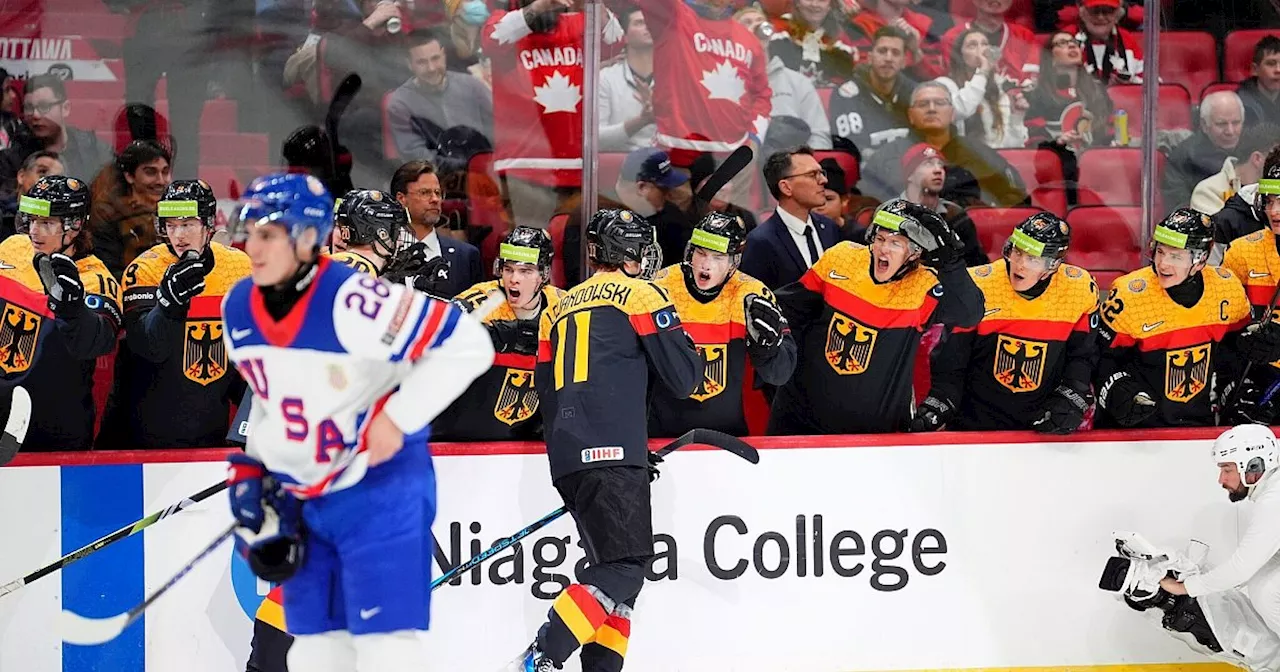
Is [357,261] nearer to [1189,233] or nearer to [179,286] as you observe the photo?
[179,286]

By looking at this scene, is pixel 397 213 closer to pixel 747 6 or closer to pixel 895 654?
pixel 747 6

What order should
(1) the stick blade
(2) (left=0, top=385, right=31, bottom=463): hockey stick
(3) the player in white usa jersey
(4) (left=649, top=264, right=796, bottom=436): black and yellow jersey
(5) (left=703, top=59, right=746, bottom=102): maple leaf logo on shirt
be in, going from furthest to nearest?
(5) (left=703, top=59, right=746, bottom=102): maple leaf logo on shirt, (4) (left=649, top=264, right=796, bottom=436): black and yellow jersey, (2) (left=0, top=385, right=31, bottom=463): hockey stick, (1) the stick blade, (3) the player in white usa jersey

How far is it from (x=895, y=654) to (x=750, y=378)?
→ 3.41ft

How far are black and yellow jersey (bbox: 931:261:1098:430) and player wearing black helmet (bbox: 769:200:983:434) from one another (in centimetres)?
14

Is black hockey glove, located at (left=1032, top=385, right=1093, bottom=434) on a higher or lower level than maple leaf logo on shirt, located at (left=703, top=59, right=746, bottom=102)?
lower

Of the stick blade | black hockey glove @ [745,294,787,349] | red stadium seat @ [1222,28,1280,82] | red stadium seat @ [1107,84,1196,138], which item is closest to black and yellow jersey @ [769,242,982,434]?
black hockey glove @ [745,294,787,349]

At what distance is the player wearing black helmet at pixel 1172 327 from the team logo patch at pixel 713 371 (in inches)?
46.5

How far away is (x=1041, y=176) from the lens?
17.4ft

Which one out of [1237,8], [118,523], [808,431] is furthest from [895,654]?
[1237,8]

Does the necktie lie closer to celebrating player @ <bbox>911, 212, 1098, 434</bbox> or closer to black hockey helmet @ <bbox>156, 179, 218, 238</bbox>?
celebrating player @ <bbox>911, 212, 1098, 434</bbox>

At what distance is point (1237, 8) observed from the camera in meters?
5.57

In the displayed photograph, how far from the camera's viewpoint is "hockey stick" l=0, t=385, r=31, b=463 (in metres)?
4.13

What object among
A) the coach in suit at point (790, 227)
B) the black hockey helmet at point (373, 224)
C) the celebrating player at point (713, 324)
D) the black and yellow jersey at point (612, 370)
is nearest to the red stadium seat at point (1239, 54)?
the coach in suit at point (790, 227)

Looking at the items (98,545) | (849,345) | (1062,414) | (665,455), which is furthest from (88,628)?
(1062,414)
